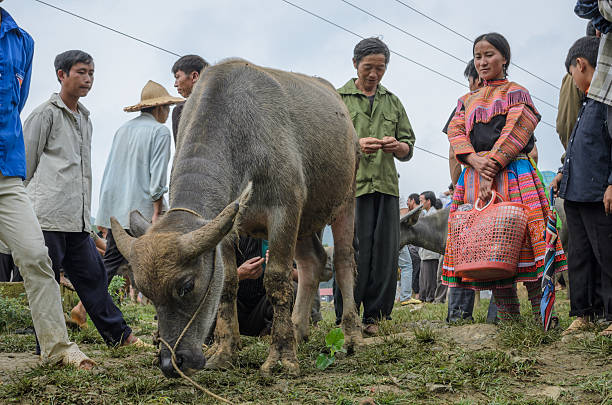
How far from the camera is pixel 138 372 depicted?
4.07 metres

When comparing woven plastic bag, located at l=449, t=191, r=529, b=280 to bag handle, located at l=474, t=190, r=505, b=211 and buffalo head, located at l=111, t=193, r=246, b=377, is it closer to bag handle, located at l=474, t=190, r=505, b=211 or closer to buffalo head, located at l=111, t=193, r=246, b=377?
bag handle, located at l=474, t=190, r=505, b=211

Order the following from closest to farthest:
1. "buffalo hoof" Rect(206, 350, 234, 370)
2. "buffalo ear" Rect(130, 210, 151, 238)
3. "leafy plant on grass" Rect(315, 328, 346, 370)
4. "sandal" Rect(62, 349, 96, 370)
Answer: "buffalo ear" Rect(130, 210, 151, 238)
"sandal" Rect(62, 349, 96, 370)
"leafy plant on grass" Rect(315, 328, 346, 370)
"buffalo hoof" Rect(206, 350, 234, 370)

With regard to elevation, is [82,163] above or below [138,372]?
above

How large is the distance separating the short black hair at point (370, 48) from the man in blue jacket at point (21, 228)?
343cm

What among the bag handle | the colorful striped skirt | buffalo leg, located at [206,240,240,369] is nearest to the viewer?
buffalo leg, located at [206,240,240,369]

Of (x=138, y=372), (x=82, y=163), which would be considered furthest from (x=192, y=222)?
(x=82, y=163)

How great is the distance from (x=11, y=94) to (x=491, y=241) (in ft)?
12.2

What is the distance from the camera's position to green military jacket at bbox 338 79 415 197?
6215mm

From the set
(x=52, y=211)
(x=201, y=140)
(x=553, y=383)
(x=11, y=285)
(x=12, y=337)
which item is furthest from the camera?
(x=11, y=285)

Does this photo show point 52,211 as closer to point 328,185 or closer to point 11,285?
point 328,185

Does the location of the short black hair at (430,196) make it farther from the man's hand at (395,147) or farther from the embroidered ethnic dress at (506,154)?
the embroidered ethnic dress at (506,154)

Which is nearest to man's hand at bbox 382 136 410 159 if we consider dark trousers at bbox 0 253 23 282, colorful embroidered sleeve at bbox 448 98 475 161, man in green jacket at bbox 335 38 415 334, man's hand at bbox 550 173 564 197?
man in green jacket at bbox 335 38 415 334

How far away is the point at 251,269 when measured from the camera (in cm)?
527

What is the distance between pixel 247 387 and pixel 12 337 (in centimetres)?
325
